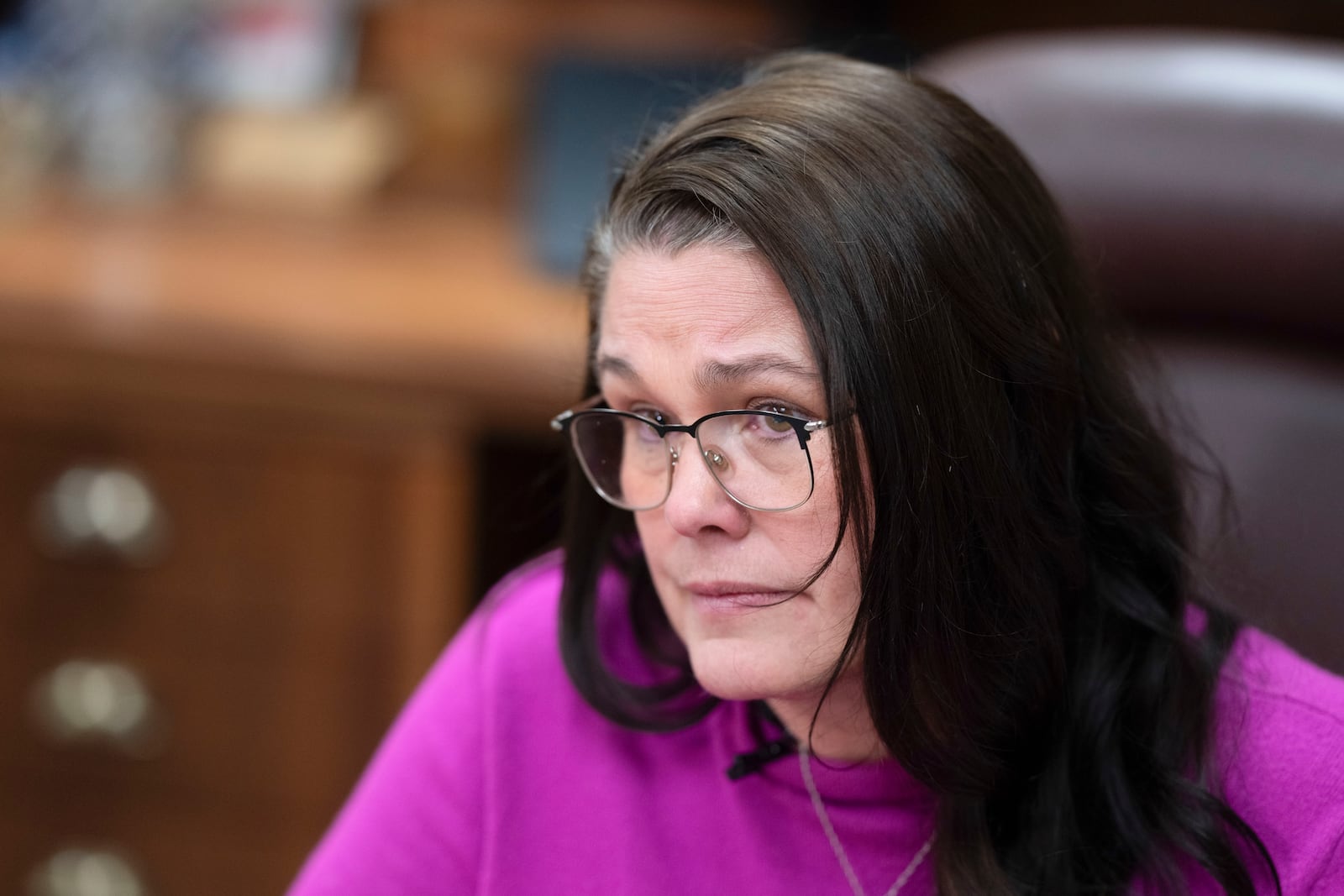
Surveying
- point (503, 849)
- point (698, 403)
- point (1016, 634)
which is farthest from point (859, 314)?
point (503, 849)

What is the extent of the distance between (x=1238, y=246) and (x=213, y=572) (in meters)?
1.10

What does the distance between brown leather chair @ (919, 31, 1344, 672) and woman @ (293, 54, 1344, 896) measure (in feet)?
0.63

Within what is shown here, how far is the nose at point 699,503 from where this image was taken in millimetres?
822

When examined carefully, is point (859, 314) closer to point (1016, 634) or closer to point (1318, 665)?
point (1016, 634)

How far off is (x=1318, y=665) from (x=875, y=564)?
1.52 ft

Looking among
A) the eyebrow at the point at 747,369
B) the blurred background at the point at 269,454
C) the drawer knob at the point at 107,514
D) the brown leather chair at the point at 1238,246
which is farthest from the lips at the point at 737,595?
the drawer knob at the point at 107,514

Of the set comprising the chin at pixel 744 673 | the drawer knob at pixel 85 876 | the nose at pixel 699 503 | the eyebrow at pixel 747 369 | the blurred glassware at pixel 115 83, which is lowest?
the drawer knob at pixel 85 876

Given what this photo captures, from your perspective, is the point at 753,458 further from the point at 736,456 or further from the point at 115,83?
the point at 115,83

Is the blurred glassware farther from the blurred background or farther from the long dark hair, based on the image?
the long dark hair

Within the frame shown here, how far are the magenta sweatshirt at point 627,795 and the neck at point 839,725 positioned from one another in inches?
0.4

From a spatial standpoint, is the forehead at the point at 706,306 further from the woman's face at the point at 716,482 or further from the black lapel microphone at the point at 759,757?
the black lapel microphone at the point at 759,757

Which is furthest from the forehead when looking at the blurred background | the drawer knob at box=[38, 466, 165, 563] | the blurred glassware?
the blurred glassware

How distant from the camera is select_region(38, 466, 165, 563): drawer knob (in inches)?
64.7

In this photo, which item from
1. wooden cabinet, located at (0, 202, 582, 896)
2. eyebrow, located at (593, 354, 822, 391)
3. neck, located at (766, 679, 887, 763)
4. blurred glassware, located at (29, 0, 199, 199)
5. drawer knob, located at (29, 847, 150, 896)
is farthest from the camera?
blurred glassware, located at (29, 0, 199, 199)
